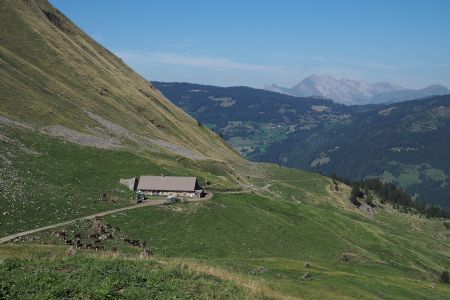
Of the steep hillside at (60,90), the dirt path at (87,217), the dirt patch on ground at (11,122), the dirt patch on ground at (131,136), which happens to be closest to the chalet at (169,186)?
the dirt path at (87,217)

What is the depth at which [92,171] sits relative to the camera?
99.3m

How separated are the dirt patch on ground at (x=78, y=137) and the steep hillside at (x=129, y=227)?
0.59 meters

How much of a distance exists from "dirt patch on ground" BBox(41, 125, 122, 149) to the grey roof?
18985 mm

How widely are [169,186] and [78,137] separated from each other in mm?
28805

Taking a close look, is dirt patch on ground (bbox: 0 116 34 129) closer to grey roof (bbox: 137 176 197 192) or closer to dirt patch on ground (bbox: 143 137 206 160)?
grey roof (bbox: 137 176 197 192)

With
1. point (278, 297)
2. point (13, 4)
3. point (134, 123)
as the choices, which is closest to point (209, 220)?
point (278, 297)

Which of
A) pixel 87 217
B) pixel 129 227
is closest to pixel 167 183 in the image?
pixel 129 227

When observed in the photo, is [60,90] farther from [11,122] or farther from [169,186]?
[169,186]

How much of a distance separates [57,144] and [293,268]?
64274 mm

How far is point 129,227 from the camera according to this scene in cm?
7881

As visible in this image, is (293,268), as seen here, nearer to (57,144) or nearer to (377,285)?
(377,285)

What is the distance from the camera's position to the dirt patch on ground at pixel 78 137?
112419 millimetres

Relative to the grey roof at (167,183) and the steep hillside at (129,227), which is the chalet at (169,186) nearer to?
the grey roof at (167,183)

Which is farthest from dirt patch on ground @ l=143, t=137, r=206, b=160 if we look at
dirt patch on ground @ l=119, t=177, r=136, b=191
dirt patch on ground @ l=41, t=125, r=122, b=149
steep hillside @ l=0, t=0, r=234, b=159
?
dirt patch on ground @ l=119, t=177, r=136, b=191
